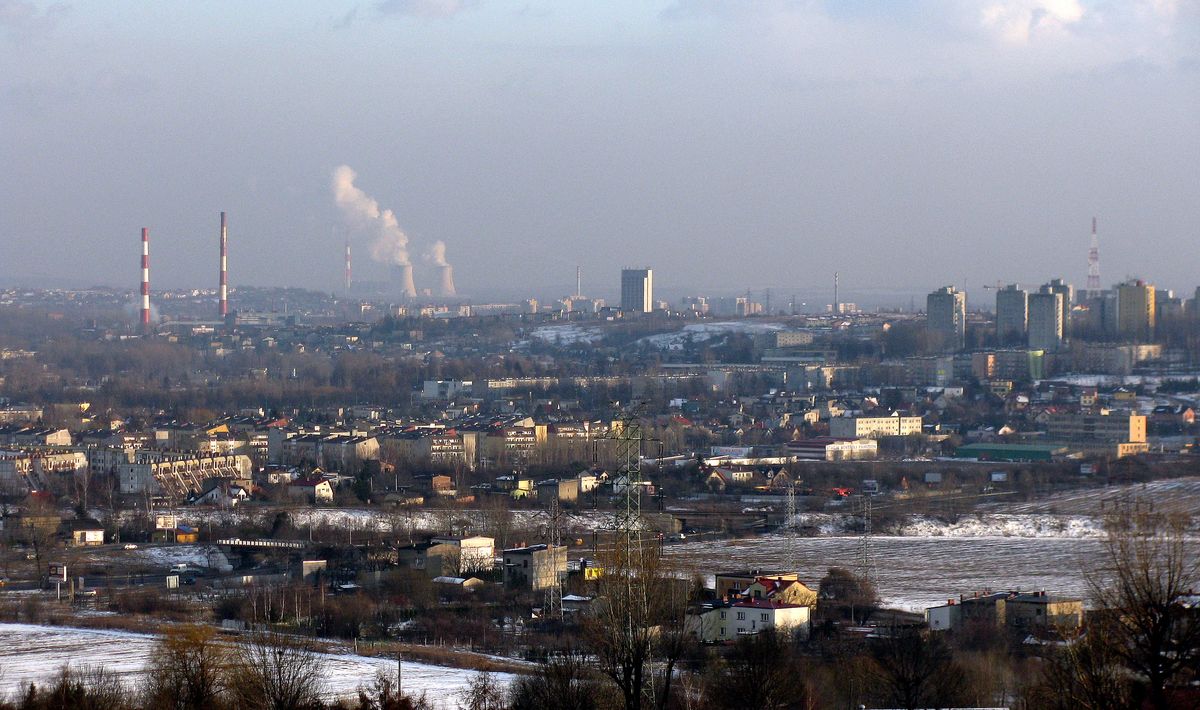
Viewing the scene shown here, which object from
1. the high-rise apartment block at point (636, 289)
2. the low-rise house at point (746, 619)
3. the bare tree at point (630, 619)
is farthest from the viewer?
the high-rise apartment block at point (636, 289)

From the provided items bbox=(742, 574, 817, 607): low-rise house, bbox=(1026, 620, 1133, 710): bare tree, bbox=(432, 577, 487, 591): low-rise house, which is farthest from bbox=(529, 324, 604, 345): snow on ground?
bbox=(1026, 620, 1133, 710): bare tree

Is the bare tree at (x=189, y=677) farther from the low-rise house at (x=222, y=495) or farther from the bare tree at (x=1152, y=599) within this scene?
the low-rise house at (x=222, y=495)

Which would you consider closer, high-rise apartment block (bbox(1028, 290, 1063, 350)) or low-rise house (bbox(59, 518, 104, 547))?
low-rise house (bbox(59, 518, 104, 547))

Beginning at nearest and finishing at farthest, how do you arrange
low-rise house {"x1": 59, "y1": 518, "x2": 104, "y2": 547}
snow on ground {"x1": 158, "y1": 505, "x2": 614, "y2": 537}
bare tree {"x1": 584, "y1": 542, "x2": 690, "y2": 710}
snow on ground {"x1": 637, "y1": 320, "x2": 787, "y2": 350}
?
bare tree {"x1": 584, "y1": 542, "x2": 690, "y2": 710} → low-rise house {"x1": 59, "y1": 518, "x2": 104, "y2": 547} → snow on ground {"x1": 158, "y1": 505, "x2": 614, "y2": 537} → snow on ground {"x1": 637, "y1": 320, "x2": 787, "y2": 350}

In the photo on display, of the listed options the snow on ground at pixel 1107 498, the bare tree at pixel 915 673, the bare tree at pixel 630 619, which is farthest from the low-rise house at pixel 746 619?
the snow on ground at pixel 1107 498

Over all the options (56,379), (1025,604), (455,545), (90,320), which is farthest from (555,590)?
(90,320)

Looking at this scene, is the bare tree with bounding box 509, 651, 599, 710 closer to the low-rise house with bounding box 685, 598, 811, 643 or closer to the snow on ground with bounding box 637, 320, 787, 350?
the low-rise house with bounding box 685, 598, 811, 643

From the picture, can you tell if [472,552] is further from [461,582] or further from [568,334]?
[568,334]
